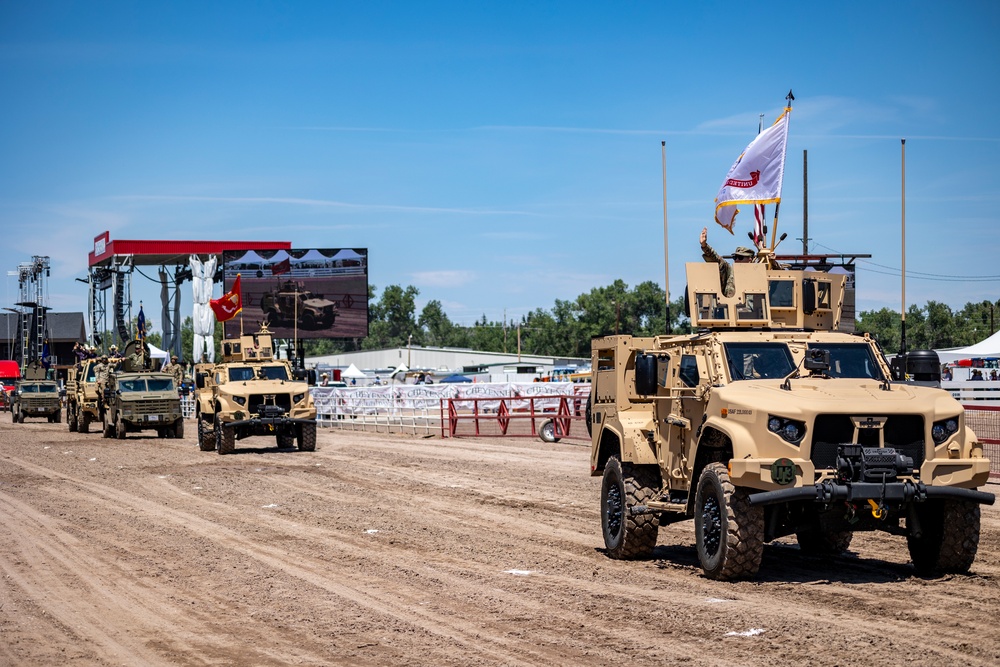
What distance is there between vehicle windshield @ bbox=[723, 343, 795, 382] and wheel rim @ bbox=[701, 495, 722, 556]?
3.76 ft

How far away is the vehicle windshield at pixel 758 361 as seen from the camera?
1035cm

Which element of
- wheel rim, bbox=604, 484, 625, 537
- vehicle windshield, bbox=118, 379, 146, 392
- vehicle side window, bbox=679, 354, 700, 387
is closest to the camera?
vehicle side window, bbox=679, 354, 700, 387

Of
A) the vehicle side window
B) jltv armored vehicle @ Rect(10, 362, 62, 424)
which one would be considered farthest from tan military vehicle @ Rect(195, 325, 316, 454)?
jltv armored vehicle @ Rect(10, 362, 62, 424)

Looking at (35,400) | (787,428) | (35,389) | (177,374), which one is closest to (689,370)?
(787,428)

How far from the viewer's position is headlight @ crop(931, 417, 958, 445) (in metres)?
9.35

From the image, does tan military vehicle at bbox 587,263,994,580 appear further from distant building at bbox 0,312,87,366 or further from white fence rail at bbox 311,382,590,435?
distant building at bbox 0,312,87,366

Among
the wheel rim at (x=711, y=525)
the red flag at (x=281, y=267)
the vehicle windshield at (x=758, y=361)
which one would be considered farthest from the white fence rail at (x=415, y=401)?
the wheel rim at (x=711, y=525)

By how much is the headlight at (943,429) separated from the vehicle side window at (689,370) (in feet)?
7.02

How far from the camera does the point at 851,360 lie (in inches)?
416

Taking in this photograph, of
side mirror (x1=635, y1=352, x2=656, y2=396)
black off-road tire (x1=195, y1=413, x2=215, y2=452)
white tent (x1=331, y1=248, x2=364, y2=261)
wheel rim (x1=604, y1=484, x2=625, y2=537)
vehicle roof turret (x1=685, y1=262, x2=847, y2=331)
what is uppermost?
white tent (x1=331, y1=248, x2=364, y2=261)

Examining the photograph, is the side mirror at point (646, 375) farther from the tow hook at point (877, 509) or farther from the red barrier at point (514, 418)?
the red barrier at point (514, 418)

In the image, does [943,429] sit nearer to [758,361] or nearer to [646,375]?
[758,361]

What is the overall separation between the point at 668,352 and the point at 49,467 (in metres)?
18.3

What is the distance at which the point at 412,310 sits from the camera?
17075 centimetres
